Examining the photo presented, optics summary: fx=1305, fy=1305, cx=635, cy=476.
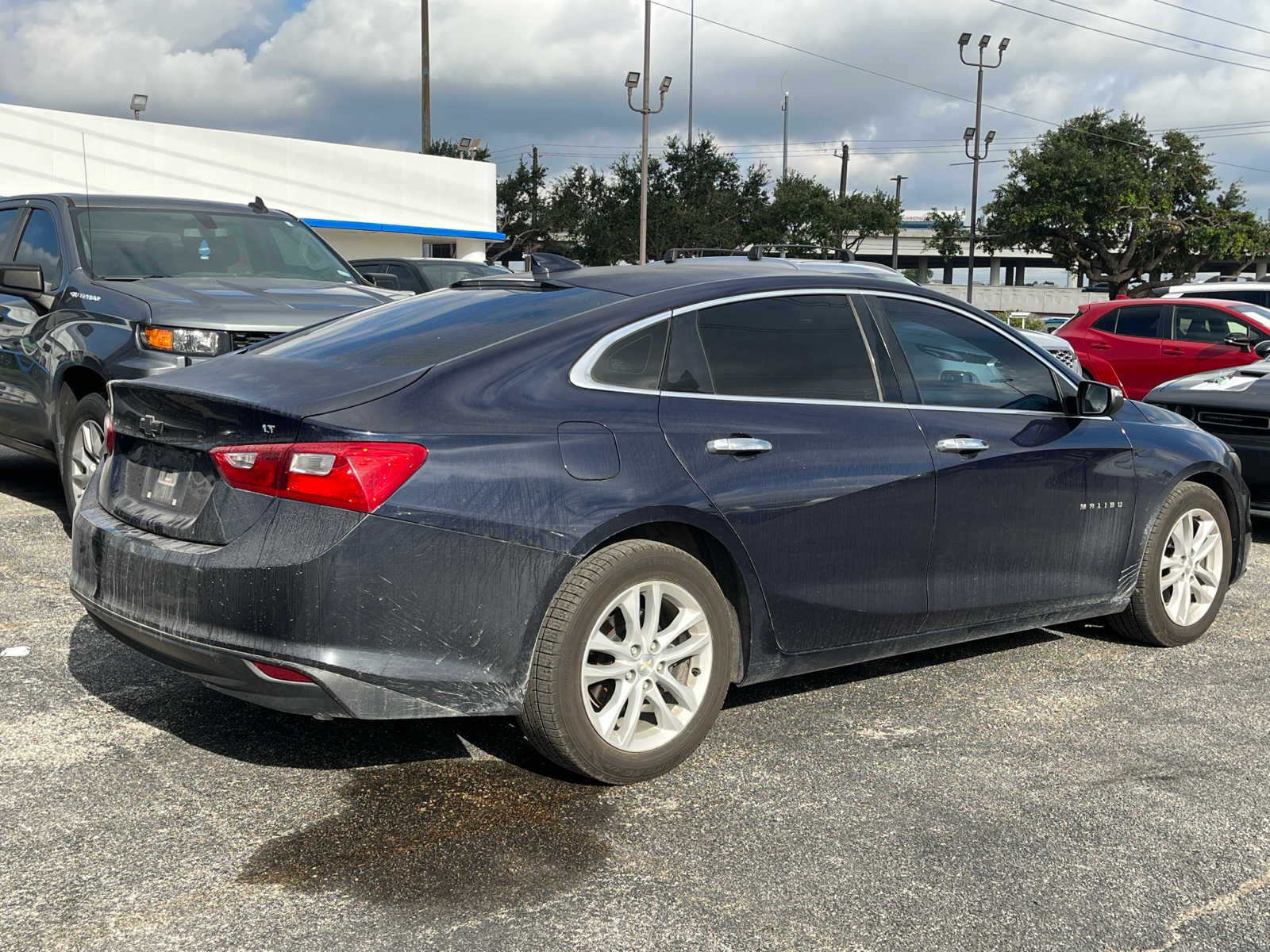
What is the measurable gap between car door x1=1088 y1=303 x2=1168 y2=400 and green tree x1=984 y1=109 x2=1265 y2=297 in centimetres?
4162

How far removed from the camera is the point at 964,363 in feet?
16.3

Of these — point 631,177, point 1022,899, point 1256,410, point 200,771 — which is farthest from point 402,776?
point 631,177

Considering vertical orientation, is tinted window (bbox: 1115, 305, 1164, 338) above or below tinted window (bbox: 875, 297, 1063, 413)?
above

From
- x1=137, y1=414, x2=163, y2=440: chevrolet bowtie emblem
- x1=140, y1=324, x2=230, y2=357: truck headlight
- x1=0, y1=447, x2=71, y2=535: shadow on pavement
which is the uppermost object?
x1=140, y1=324, x2=230, y2=357: truck headlight

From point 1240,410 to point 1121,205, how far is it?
4976 centimetres

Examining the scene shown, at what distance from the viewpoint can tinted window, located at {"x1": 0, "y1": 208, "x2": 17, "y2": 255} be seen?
319 inches

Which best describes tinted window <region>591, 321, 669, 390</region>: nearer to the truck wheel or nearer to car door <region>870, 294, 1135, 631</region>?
car door <region>870, 294, 1135, 631</region>

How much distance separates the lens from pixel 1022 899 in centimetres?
327

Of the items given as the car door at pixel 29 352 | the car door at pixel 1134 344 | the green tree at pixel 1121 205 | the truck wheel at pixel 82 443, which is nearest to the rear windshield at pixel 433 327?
the truck wheel at pixel 82 443

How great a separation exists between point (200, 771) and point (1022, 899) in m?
2.39

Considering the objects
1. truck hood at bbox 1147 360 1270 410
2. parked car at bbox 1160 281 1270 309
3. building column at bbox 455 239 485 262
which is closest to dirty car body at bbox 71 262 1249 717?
truck hood at bbox 1147 360 1270 410

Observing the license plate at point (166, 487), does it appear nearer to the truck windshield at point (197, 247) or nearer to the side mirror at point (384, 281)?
the truck windshield at point (197, 247)

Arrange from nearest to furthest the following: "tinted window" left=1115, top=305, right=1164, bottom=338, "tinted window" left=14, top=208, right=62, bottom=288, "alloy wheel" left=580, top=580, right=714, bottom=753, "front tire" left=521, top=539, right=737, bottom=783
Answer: "front tire" left=521, top=539, right=737, bottom=783
"alloy wheel" left=580, top=580, right=714, bottom=753
"tinted window" left=14, top=208, right=62, bottom=288
"tinted window" left=1115, top=305, right=1164, bottom=338

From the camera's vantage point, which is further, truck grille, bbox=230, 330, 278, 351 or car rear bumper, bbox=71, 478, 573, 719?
truck grille, bbox=230, 330, 278, 351
